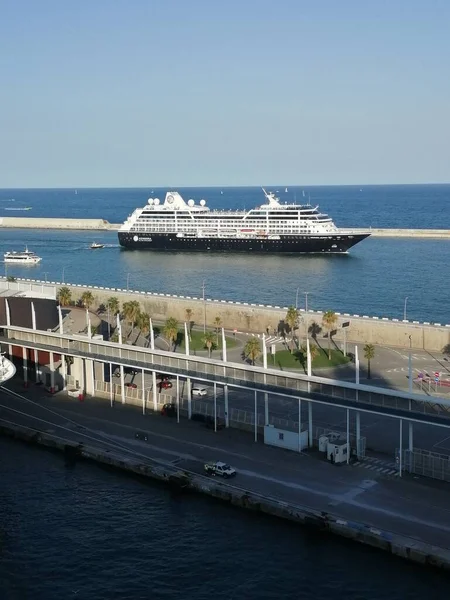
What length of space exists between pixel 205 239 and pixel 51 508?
93138 millimetres

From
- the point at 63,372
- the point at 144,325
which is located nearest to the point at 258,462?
the point at 63,372

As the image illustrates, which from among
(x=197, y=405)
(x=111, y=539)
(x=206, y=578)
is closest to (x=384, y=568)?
(x=206, y=578)

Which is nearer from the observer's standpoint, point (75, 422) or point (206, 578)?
point (206, 578)

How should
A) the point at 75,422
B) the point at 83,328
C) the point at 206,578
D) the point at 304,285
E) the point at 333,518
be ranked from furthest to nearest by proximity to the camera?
the point at 304,285, the point at 83,328, the point at 75,422, the point at 333,518, the point at 206,578

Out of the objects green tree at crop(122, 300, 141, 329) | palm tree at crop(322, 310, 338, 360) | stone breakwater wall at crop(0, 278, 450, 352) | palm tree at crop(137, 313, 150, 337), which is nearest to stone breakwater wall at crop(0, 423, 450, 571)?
palm tree at crop(137, 313, 150, 337)

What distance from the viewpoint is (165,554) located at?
2345cm

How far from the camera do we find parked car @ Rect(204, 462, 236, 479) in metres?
27.3

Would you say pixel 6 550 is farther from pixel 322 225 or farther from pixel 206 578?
pixel 322 225

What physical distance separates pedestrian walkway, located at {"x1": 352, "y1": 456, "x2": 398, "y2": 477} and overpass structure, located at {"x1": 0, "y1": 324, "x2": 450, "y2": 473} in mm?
437

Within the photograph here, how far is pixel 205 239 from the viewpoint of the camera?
389ft

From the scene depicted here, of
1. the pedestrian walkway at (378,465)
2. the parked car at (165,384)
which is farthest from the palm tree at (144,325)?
the pedestrian walkway at (378,465)

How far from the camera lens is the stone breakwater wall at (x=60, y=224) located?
543 feet

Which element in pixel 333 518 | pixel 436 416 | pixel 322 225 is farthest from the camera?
pixel 322 225

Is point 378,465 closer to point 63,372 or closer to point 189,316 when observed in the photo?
point 63,372
